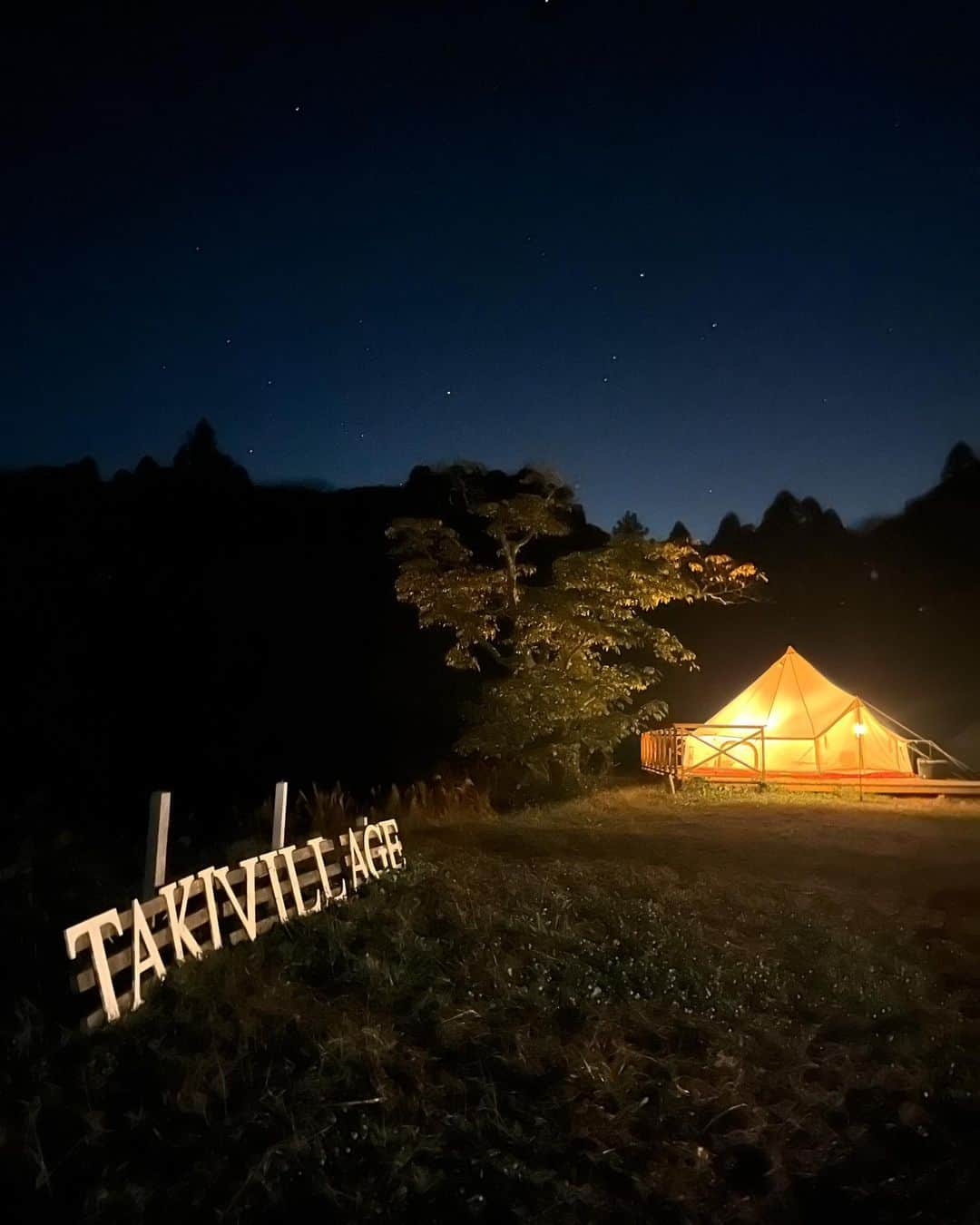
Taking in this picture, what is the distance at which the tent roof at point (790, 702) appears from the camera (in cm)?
2236

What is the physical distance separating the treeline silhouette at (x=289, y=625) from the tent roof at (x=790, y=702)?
36.6 ft

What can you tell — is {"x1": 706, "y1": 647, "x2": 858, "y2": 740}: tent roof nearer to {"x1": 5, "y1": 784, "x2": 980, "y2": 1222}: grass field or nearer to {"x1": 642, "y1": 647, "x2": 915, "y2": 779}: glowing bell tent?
{"x1": 642, "y1": 647, "x2": 915, "y2": 779}: glowing bell tent

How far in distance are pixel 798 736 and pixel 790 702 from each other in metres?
0.79

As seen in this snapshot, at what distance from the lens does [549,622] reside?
784 inches

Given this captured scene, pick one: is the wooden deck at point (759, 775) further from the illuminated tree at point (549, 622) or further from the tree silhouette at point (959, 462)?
the tree silhouette at point (959, 462)

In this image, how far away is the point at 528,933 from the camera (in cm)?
868

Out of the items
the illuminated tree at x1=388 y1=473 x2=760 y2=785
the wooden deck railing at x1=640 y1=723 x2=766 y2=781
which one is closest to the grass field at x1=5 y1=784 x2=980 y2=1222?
the illuminated tree at x1=388 y1=473 x2=760 y2=785

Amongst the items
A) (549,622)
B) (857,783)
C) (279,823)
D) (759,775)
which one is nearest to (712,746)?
(759,775)

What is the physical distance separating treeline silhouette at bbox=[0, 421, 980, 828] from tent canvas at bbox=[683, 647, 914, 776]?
1111cm

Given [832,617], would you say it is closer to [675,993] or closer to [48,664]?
[48,664]

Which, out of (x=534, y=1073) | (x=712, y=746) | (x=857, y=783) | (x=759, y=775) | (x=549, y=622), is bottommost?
(x=534, y=1073)

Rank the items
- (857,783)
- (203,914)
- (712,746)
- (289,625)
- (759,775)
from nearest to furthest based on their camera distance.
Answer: (203,914) → (857,783) → (759,775) → (712,746) → (289,625)

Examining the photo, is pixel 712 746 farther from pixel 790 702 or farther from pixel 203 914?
pixel 203 914

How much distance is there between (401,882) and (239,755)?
92.5 feet
